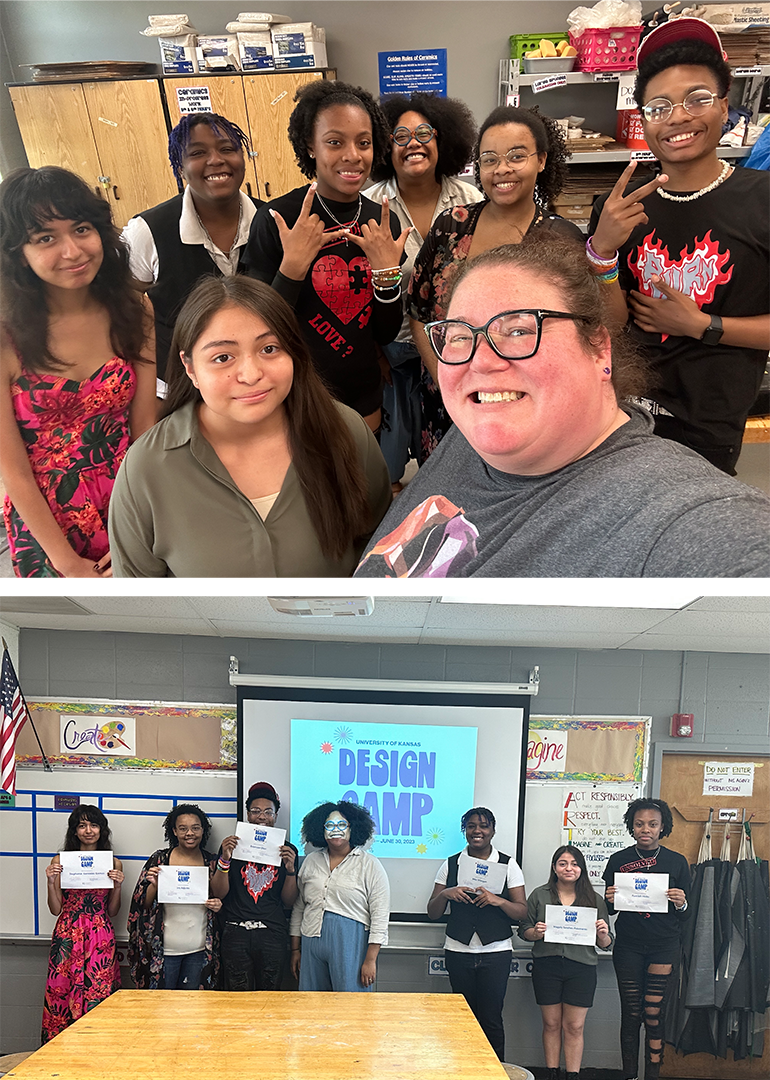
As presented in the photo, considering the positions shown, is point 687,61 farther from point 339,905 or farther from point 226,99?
point 339,905

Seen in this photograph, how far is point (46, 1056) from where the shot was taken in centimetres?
141

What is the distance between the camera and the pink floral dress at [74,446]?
0.84 metres

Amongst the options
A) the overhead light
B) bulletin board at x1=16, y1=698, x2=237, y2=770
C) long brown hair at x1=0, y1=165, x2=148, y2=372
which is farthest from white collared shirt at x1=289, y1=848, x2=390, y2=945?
long brown hair at x1=0, y1=165, x2=148, y2=372

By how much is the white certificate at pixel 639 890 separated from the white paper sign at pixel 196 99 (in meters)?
2.35

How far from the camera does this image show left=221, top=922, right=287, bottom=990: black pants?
1.89 metres

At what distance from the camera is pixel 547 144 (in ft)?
2.39

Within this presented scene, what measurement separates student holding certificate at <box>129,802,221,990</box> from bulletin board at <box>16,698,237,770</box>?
0.58ft

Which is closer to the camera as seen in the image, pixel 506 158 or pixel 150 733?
pixel 506 158

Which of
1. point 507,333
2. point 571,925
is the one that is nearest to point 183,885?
point 571,925

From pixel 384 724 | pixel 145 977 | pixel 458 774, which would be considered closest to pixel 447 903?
pixel 458 774

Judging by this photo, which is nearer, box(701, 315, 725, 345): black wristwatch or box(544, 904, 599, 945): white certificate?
box(701, 315, 725, 345): black wristwatch

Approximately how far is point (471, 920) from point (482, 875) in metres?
0.15

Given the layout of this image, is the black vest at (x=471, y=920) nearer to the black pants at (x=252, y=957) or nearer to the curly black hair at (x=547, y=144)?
the black pants at (x=252, y=957)

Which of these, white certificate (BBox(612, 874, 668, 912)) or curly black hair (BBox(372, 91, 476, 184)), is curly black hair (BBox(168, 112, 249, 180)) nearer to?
curly black hair (BBox(372, 91, 476, 184))
